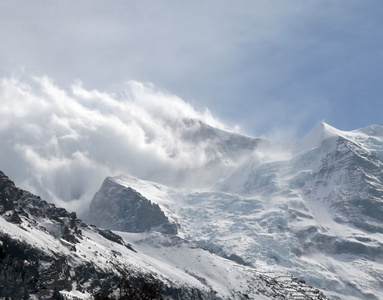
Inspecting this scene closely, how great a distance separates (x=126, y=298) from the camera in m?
125

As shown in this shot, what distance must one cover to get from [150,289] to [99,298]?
9914mm

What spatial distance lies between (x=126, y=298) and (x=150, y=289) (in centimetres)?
477

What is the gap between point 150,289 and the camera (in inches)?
4951

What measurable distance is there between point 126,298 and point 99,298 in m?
5.60

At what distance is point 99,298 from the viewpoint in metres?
122
